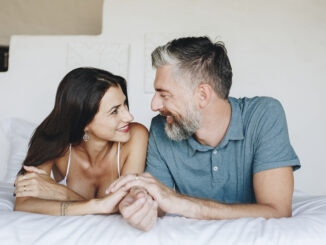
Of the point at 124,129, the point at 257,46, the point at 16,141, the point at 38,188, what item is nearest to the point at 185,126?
the point at 124,129

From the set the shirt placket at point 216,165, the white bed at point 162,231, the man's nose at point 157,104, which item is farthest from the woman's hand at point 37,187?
the shirt placket at point 216,165

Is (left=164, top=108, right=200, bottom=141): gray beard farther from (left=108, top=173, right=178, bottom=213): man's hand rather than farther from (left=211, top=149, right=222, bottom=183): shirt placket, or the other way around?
(left=108, top=173, right=178, bottom=213): man's hand

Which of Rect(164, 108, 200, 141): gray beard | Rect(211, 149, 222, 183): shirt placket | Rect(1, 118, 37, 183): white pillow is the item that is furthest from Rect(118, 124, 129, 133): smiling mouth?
Rect(1, 118, 37, 183): white pillow

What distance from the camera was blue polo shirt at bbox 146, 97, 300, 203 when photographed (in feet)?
4.58

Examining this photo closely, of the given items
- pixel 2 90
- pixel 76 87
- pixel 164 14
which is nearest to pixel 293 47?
pixel 164 14

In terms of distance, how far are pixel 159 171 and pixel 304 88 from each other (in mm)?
1694

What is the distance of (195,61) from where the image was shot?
1544mm

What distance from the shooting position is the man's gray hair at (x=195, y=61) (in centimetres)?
153

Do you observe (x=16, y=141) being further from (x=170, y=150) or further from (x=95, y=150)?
(x=170, y=150)

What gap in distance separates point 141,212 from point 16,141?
1.61 meters

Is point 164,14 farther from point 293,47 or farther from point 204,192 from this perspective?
point 204,192

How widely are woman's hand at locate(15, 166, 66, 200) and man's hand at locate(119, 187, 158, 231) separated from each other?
0.54 meters

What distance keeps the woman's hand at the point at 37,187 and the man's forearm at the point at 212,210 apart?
0.61m

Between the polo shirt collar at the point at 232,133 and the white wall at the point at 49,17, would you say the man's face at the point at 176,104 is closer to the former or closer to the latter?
the polo shirt collar at the point at 232,133
